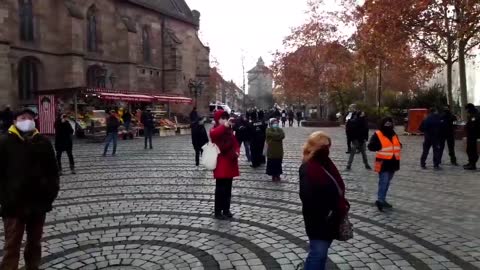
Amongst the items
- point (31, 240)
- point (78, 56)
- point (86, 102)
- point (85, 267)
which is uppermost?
point (78, 56)

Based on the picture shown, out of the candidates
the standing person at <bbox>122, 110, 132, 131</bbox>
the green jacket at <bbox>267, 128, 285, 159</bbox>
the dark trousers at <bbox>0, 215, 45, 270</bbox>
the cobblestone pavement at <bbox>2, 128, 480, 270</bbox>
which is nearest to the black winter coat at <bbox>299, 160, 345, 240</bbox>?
the cobblestone pavement at <bbox>2, 128, 480, 270</bbox>

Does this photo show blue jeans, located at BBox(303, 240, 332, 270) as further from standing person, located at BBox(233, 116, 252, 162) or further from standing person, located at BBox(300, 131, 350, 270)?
standing person, located at BBox(233, 116, 252, 162)

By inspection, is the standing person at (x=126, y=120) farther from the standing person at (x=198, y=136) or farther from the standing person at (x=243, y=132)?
the standing person at (x=198, y=136)

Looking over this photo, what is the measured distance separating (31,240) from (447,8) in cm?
2388

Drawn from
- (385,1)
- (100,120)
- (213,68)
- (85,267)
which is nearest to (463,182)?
(85,267)

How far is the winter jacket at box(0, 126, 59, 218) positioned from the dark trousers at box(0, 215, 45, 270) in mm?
121

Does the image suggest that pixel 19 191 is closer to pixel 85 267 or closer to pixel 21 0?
pixel 85 267

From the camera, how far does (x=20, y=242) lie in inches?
187

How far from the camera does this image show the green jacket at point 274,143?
36.2ft

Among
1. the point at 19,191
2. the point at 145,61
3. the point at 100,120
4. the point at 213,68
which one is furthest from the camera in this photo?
the point at 213,68

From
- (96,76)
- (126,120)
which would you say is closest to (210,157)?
(126,120)

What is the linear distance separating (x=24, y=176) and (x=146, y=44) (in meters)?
40.0

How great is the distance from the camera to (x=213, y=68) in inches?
2817

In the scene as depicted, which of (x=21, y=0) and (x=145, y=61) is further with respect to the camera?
(x=145, y=61)
